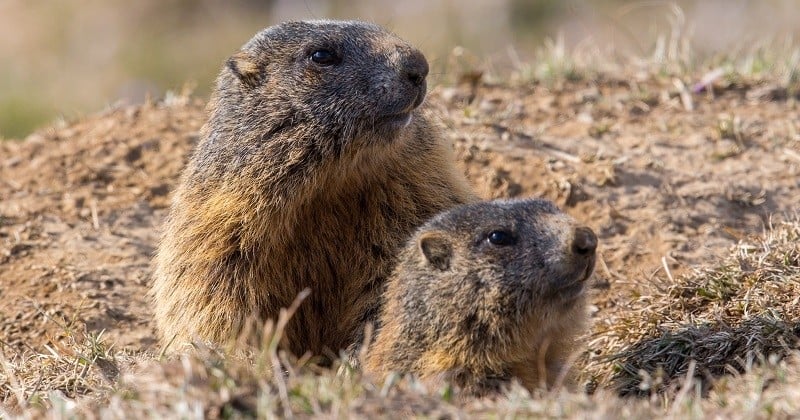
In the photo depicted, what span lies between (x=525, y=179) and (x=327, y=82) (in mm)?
2458

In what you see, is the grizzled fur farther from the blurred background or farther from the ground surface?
the blurred background

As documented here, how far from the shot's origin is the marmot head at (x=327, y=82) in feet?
19.3

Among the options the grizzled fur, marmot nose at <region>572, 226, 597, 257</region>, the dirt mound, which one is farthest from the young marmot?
the dirt mound

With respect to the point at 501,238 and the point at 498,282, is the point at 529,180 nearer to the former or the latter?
the point at 501,238

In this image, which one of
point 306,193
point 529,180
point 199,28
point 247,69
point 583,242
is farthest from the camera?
point 199,28

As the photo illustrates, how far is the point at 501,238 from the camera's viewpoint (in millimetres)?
5320

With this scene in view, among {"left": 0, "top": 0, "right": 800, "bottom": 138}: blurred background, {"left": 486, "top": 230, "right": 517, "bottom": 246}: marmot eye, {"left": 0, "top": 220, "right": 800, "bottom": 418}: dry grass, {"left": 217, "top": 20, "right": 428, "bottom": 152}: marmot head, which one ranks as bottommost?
{"left": 0, "top": 220, "right": 800, "bottom": 418}: dry grass

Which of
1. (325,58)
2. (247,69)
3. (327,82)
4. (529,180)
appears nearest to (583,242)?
(327,82)

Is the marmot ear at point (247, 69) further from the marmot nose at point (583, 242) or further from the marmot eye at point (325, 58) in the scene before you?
the marmot nose at point (583, 242)

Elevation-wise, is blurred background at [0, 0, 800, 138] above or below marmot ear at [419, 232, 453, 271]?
above

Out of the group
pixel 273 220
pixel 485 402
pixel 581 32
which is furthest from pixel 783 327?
pixel 581 32

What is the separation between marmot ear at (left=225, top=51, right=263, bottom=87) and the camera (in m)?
6.33

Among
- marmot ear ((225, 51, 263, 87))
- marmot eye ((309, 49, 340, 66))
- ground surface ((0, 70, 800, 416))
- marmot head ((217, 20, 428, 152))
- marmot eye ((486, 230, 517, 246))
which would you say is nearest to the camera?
marmot eye ((486, 230, 517, 246))

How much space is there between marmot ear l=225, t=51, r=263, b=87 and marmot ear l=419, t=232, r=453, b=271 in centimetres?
153
